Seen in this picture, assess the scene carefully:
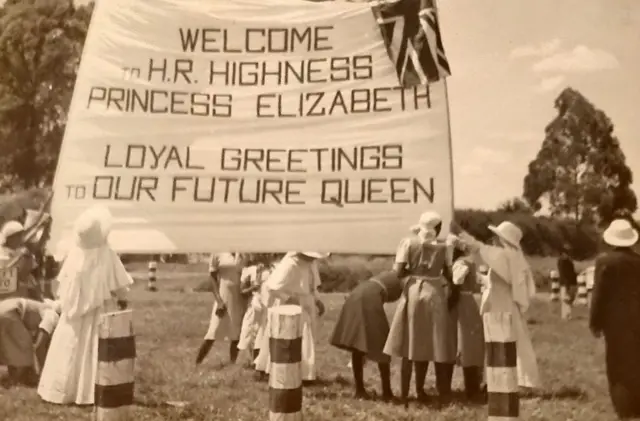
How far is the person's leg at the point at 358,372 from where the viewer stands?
2.41m

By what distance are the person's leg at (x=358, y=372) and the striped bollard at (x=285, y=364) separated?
222 millimetres

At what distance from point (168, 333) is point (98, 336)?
0.24 metres

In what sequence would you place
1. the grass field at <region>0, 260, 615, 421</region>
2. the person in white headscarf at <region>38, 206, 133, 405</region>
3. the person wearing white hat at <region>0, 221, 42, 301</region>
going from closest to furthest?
1. the grass field at <region>0, 260, 615, 421</region>
2. the person in white headscarf at <region>38, 206, 133, 405</region>
3. the person wearing white hat at <region>0, 221, 42, 301</region>

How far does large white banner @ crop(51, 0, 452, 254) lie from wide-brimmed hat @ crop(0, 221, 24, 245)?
153 mm

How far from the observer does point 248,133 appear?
2.59 meters

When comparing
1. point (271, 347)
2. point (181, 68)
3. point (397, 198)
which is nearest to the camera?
point (271, 347)

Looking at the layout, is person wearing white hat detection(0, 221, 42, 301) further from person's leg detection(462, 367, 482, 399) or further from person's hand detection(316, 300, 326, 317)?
person's leg detection(462, 367, 482, 399)

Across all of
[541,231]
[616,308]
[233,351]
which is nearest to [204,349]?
[233,351]

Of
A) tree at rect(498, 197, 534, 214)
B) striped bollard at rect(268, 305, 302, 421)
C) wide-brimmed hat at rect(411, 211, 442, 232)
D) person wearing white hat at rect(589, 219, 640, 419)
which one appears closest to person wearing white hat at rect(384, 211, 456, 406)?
wide-brimmed hat at rect(411, 211, 442, 232)

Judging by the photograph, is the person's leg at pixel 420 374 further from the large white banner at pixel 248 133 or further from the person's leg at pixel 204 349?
the person's leg at pixel 204 349

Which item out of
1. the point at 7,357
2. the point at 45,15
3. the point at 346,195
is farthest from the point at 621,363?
the point at 45,15

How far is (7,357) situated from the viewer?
2582mm

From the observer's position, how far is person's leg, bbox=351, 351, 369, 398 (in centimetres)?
241

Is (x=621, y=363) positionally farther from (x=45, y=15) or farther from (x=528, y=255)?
(x=45, y=15)
